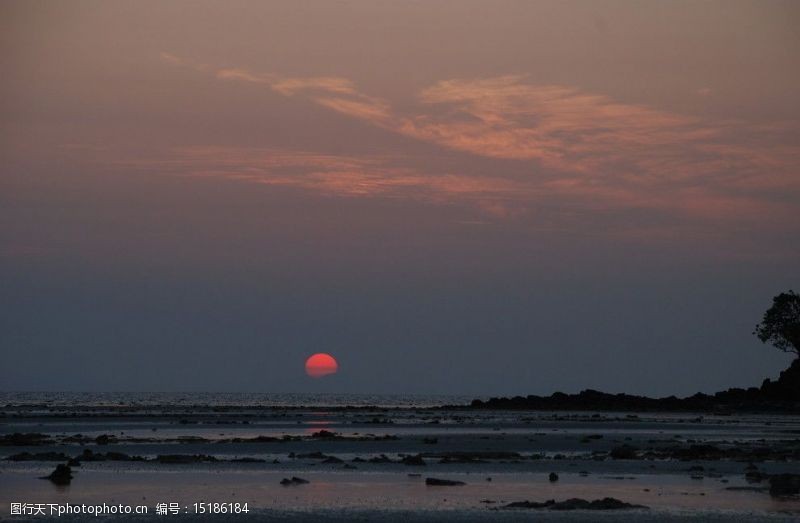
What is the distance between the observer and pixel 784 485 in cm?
3078

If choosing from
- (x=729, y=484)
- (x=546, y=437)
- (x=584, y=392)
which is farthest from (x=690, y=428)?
(x=584, y=392)

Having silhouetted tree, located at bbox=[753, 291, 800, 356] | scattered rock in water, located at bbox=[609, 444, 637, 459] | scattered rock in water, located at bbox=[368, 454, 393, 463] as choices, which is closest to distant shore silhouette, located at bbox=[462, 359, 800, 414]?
silhouetted tree, located at bbox=[753, 291, 800, 356]

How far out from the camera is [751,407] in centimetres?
10844

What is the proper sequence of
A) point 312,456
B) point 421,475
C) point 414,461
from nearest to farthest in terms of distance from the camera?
point 421,475
point 414,461
point 312,456

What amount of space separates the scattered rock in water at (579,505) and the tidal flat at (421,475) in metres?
0.05

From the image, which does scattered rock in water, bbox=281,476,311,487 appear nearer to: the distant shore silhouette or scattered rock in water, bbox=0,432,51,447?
A: scattered rock in water, bbox=0,432,51,447

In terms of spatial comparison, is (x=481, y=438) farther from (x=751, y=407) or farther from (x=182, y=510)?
(x=751, y=407)

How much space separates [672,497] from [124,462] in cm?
2161

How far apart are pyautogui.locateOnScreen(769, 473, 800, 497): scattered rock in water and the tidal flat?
27cm

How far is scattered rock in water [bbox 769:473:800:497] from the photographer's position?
29.1m

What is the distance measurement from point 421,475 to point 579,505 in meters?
9.37

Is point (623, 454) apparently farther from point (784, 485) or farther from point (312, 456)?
point (312, 456)

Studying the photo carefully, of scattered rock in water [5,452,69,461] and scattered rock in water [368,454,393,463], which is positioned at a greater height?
scattered rock in water [5,452,69,461]

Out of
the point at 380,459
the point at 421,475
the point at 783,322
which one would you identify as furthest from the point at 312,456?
the point at 783,322
